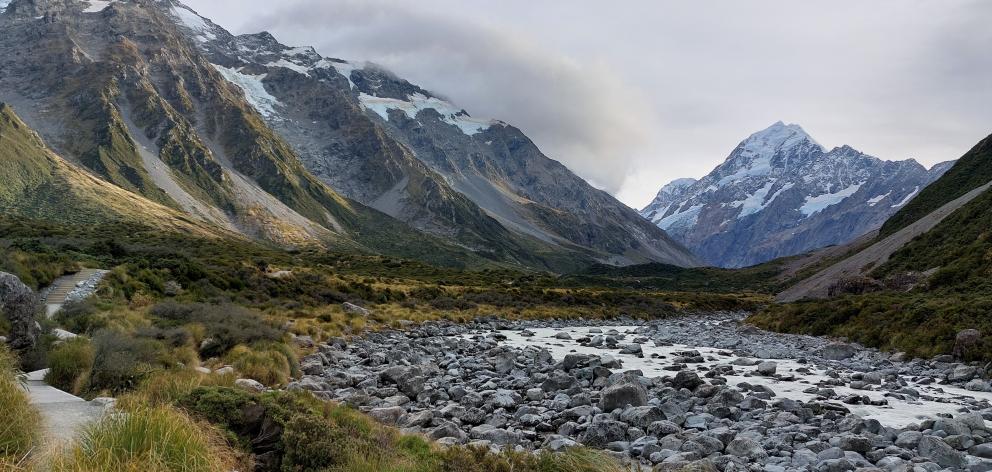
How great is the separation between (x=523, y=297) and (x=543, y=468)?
206 ft

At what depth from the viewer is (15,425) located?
22.9 feet

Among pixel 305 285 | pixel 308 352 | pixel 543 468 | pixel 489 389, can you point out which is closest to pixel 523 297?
pixel 305 285

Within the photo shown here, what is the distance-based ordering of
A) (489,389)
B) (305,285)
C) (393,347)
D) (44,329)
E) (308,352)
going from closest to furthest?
(44,329), (489,389), (308,352), (393,347), (305,285)

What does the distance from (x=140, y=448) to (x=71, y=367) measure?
314 inches

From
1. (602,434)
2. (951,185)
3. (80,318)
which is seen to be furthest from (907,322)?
(951,185)

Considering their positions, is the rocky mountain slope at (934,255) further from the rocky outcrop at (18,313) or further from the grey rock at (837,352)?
the rocky outcrop at (18,313)

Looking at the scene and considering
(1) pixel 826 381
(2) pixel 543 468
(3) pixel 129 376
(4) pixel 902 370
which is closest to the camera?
(2) pixel 543 468

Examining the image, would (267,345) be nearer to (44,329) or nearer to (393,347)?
(44,329)

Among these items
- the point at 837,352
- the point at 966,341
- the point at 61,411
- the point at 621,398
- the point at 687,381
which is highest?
the point at 966,341

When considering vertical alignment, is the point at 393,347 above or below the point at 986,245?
below

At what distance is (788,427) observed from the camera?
12109mm

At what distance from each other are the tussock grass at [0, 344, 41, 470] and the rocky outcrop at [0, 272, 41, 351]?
746 cm

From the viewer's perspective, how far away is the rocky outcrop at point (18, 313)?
1398 cm

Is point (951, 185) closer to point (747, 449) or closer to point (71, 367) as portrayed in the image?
point (747, 449)
